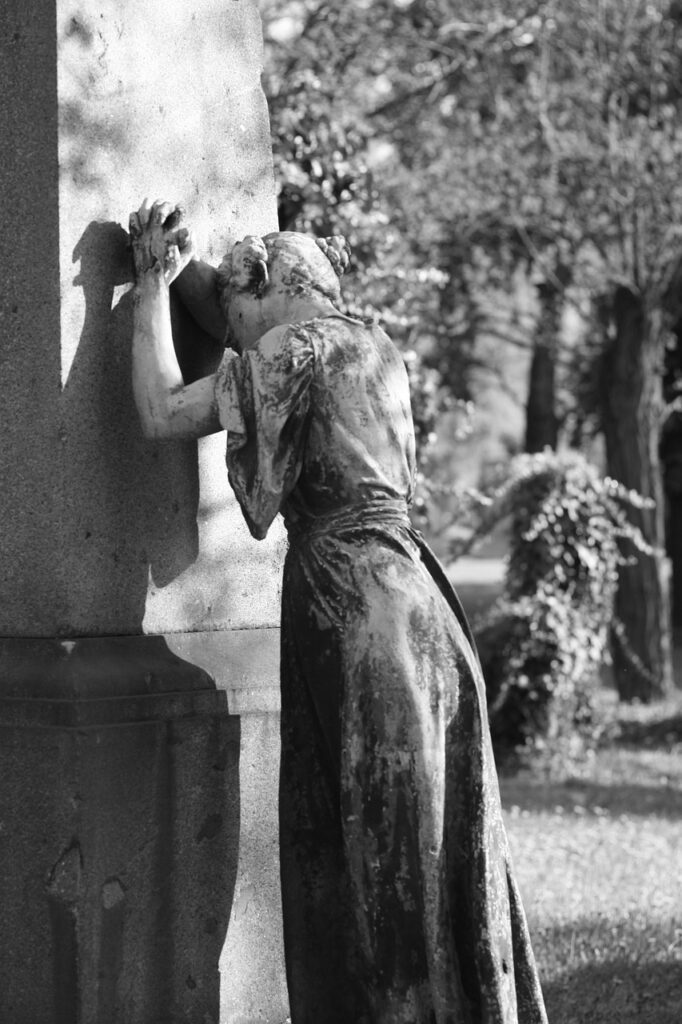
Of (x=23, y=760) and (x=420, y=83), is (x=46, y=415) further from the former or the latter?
(x=420, y=83)

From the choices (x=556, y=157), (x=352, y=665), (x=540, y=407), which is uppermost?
(x=556, y=157)

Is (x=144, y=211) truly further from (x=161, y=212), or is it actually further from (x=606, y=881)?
(x=606, y=881)

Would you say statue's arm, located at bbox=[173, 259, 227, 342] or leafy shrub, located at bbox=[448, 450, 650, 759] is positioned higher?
statue's arm, located at bbox=[173, 259, 227, 342]

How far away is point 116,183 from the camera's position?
3.69m

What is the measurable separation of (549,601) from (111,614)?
7.77 m

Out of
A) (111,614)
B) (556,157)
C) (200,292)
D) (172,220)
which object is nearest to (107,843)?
(111,614)

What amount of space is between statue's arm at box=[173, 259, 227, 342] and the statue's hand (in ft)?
0.34

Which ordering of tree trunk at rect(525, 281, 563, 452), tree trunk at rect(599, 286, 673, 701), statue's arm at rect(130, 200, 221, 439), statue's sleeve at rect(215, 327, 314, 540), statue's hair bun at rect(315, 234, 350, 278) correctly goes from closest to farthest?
statue's sleeve at rect(215, 327, 314, 540)
statue's arm at rect(130, 200, 221, 439)
statue's hair bun at rect(315, 234, 350, 278)
tree trunk at rect(599, 286, 673, 701)
tree trunk at rect(525, 281, 563, 452)

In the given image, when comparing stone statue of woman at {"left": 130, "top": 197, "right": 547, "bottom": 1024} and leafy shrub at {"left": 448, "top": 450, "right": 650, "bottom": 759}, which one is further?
leafy shrub at {"left": 448, "top": 450, "right": 650, "bottom": 759}

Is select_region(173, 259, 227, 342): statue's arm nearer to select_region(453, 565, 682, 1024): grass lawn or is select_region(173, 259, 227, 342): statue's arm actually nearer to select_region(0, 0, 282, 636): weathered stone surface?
select_region(0, 0, 282, 636): weathered stone surface

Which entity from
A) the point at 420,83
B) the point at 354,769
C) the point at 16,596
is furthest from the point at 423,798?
the point at 420,83

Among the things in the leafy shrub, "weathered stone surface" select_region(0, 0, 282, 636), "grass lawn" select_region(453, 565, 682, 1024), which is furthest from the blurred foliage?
"weathered stone surface" select_region(0, 0, 282, 636)

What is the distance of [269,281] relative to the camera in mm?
3582

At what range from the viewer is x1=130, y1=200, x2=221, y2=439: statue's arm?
136 inches
